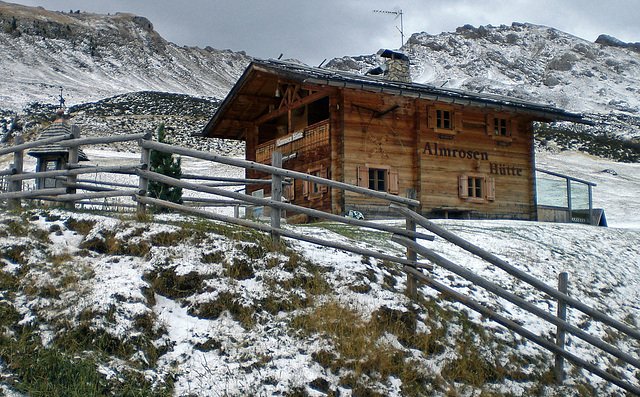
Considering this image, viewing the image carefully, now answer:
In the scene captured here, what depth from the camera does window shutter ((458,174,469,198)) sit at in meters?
21.7

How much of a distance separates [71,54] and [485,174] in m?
113

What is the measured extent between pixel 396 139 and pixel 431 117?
159 centimetres

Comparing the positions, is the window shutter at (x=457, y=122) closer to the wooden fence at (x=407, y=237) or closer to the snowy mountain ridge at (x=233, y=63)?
the wooden fence at (x=407, y=237)

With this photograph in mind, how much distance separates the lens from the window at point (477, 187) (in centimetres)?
2181

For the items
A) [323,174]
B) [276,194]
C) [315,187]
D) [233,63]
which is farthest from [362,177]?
[233,63]

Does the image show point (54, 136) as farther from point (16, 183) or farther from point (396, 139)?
point (396, 139)

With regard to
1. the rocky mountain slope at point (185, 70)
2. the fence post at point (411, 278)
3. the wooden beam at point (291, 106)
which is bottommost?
the fence post at point (411, 278)

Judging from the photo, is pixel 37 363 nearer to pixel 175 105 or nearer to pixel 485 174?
pixel 485 174

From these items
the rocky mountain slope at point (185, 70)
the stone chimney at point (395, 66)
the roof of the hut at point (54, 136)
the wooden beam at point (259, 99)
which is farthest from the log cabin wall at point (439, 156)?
the rocky mountain slope at point (185, 70)

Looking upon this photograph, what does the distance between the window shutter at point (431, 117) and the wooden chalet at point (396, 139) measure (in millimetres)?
34

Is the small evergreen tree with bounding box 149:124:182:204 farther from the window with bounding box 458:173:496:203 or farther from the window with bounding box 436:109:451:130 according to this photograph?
the window with bounding box 458:173:496:203

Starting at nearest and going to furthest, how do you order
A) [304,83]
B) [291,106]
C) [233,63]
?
[304,83]
[291,106]
[233,63]

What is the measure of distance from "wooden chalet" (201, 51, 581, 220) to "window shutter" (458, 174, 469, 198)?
34 mm

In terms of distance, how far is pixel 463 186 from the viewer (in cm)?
2175
